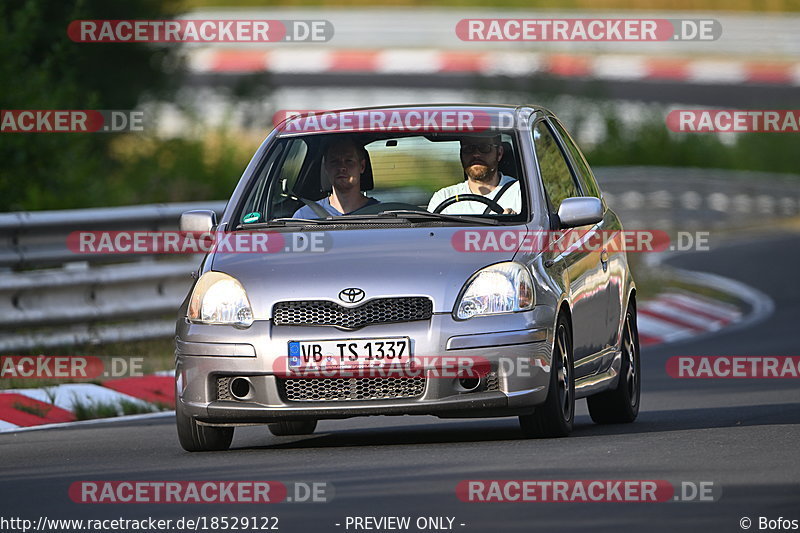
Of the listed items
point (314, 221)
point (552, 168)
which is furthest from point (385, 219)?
point (552, 168)

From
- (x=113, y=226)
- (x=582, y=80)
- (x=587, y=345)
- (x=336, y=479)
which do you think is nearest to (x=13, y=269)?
(x=113, y=226)

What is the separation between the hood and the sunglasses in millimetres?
812

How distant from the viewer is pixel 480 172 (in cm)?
1055

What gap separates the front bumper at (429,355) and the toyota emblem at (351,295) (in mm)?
151

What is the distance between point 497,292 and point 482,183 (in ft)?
3.62

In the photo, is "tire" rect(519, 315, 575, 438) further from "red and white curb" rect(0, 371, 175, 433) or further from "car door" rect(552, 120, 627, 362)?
"red and white curb" rect(0, 371, 175, 433)

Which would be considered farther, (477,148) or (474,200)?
(477,148)

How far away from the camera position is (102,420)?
40.2ft

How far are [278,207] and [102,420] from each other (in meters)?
2.33

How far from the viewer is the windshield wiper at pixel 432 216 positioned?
33.3 ft

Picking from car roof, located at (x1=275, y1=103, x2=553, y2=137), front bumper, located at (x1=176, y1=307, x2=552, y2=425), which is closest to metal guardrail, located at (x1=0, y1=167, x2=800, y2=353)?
car roof, located at (x1=275, y1=103, x2=553, y2=137)

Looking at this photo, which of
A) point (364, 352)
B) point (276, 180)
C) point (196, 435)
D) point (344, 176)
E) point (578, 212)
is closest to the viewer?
point (364, 352)

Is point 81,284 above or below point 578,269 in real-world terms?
below

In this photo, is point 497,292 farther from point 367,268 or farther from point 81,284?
point 81,284
